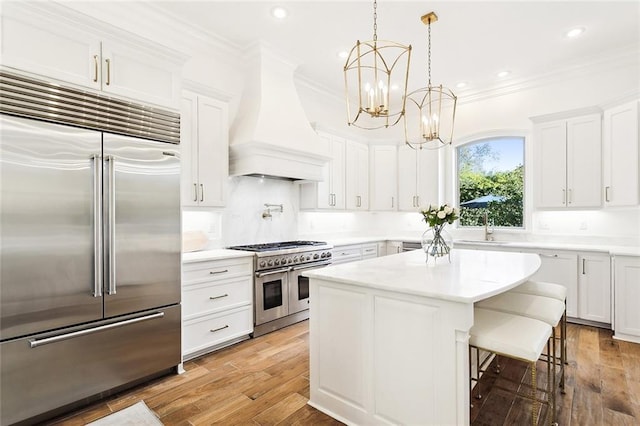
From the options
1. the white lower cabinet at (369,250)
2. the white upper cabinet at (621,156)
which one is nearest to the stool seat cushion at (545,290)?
the white upper cabinet at (621,156)

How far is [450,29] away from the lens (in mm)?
3621

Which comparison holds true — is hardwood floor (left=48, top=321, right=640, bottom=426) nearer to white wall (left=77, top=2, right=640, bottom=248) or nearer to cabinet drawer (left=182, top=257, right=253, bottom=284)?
cabinet drawer (left=182, top=257, right=253, bottom=284)

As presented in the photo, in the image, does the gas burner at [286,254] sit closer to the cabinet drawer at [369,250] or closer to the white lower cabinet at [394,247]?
the cabinet drawer at [369,250]

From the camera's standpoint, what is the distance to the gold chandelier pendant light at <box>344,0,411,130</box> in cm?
206

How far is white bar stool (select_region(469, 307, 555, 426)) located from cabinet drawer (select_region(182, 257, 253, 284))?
2262mm

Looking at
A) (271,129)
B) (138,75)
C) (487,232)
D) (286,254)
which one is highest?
(138,75)

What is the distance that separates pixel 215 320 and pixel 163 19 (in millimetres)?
3072

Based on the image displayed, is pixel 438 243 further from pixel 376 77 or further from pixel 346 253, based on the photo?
pixel 346 253

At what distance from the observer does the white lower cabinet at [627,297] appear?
3.43m

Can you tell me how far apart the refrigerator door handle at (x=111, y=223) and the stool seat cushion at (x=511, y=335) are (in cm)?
240

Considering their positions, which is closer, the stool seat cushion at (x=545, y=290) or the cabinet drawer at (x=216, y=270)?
the stool seat cushion at (x=545, y=290)

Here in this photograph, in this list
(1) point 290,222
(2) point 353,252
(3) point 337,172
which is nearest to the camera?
(1) point 290,222

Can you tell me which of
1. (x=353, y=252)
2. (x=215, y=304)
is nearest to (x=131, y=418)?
(x=215, y=304)

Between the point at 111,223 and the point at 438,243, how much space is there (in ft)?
8.29
